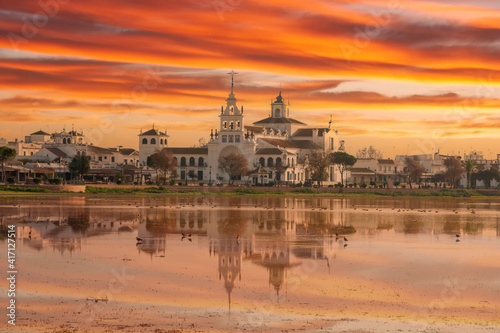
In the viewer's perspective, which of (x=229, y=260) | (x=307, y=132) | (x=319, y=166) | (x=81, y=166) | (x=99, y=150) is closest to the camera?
(x=229, y=260)

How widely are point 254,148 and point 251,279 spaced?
391 ft

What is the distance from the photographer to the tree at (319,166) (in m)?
131

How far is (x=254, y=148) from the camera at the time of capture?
464 feet

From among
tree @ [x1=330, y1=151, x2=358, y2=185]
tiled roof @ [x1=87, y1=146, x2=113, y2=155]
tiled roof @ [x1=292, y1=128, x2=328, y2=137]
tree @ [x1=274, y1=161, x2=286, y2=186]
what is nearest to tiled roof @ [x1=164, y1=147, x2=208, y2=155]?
tiled roof @ [x1=87, y1=146, x2=113, y2=155]

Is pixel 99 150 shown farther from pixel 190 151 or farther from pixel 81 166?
pixel 81 166

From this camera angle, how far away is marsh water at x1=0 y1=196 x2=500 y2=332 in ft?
56.3

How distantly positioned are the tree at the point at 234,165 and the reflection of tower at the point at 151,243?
8837 cm

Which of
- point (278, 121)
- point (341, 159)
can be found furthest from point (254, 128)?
point (341, 159)

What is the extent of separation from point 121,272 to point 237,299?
5.37 metres

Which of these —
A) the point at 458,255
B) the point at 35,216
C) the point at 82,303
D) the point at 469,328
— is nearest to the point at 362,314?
the point at 469,328

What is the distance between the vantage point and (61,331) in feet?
51.5

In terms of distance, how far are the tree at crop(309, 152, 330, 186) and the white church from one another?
3.85 m

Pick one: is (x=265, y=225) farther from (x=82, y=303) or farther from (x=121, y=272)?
(x=82, y=303)

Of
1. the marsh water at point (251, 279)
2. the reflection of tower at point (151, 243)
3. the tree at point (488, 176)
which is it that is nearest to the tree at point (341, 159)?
the tree at point (488, 176)
